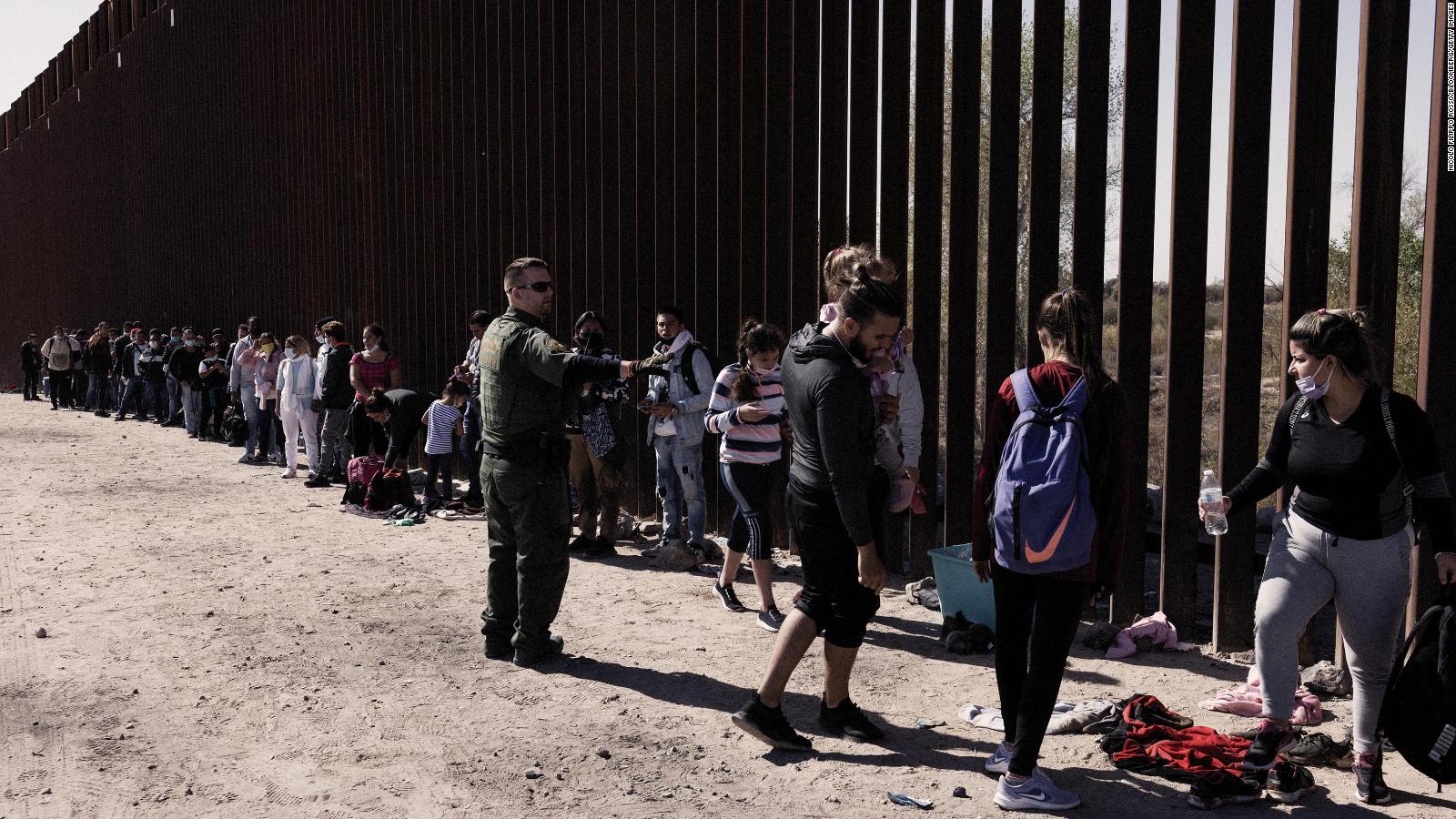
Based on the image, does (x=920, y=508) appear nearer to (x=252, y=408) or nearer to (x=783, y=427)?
(x=783, y=427)

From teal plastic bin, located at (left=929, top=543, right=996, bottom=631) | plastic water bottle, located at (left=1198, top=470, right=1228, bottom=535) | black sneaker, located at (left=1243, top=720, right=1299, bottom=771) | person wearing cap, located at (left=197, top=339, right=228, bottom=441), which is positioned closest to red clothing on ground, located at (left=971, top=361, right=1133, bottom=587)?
plastic water bottle, located at (left=1198, top=470, right=1228, bottom=535)

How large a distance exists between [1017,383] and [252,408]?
45.3ft

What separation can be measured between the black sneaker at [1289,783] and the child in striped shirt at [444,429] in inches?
319

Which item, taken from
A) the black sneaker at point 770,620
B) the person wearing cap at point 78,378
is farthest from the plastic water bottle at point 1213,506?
the person wearing cap at point 78,378

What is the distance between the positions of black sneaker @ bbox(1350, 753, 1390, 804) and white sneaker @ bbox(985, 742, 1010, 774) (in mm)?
1262

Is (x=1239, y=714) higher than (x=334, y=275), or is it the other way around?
(x=334, y=275)

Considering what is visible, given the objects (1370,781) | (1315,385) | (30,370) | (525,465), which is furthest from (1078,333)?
(30,370)

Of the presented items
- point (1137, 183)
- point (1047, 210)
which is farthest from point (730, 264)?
point (1137, 183)

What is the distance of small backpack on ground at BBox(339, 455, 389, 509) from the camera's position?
11.8 meters

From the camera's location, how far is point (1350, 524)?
14.1ft

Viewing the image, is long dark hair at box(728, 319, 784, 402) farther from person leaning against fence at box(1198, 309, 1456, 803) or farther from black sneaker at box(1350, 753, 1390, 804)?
black sneaker at box(1350, 753, 1390, 804)

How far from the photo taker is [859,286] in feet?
15.4

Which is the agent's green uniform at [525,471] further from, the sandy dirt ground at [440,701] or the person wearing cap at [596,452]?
the person wearing cap at [596,452]

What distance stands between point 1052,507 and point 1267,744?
131cm
